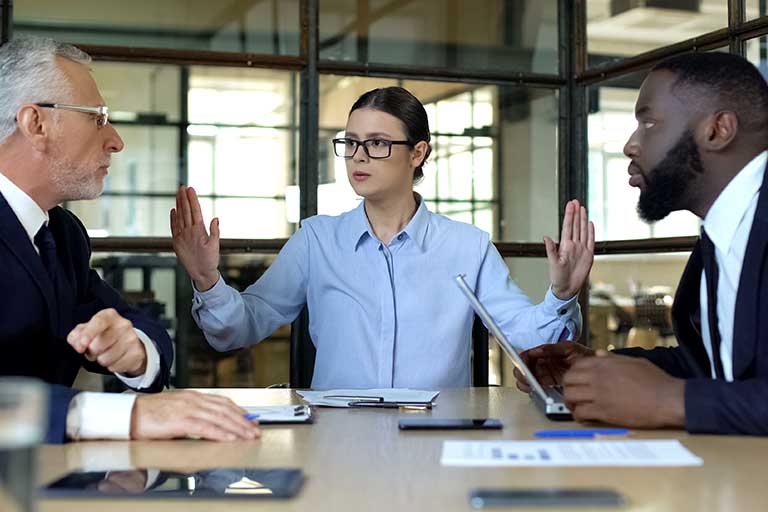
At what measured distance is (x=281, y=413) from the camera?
1809 millimetres

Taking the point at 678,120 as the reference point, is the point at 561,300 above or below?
below

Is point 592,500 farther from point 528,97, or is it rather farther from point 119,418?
point 528,97

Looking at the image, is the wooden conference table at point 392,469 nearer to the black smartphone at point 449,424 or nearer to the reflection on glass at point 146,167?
the black smartphone at point 449,424

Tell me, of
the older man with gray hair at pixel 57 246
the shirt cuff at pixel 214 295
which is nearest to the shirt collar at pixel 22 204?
the older man with gray hair at pixel 57 246

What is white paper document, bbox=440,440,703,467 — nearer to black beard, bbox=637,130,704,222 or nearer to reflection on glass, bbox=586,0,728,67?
black beard, bbox=637,130,704,222

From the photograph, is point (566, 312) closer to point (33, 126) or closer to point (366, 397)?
point (366, 397)

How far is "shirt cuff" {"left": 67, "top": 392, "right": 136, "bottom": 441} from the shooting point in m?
1.56

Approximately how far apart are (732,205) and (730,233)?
62mm

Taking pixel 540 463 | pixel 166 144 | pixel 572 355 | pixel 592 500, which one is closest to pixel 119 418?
pixel 540 463

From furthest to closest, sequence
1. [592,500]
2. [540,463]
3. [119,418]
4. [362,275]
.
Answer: [362,275] < [119,418] < [540,463] < [592,500]

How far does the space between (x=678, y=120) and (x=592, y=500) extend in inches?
49.6

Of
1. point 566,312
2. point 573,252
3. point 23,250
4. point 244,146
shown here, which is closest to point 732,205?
point 573,252

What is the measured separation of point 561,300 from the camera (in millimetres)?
2621

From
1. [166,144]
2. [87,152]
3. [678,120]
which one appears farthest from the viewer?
[166,144]
